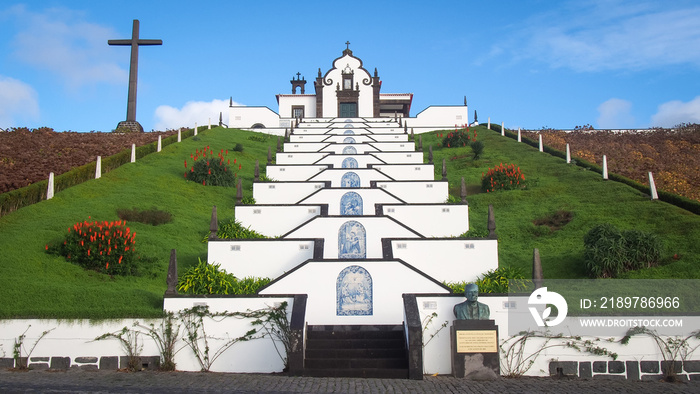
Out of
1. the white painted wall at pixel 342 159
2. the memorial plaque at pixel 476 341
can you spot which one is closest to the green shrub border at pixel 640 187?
the white painted wall at pixel 342 159

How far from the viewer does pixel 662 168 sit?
98.3ft

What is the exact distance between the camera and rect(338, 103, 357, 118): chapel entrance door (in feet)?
163

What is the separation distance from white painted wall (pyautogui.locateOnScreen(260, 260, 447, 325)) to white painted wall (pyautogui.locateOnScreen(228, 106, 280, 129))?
3580cm

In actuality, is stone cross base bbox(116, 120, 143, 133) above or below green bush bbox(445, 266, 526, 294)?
above

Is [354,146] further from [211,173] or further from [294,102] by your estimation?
[294,102]

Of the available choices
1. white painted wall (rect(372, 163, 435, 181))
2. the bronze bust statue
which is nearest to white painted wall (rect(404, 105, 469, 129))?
white painted wall (rect(372, 163, 435, 181))

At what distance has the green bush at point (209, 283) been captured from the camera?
A: 1398 centimetres

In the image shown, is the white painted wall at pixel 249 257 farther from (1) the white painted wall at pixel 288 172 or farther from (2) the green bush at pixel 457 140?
(2) the green bush at pixel 457 140

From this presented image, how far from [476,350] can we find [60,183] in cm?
1705

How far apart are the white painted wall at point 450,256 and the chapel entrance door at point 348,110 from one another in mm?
34175

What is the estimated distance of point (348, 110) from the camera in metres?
49.8

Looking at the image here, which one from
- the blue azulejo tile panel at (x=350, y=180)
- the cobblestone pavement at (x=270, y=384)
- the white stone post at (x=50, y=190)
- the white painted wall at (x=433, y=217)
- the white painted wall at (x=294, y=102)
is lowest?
the cobblestone pavement at (x=270, y=384)

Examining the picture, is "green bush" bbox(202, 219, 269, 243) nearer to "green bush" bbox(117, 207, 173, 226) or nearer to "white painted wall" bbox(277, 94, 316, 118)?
"green bush" bbox(117, 207, 173, 226)

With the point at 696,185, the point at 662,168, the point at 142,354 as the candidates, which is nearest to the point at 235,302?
the point at 142,354
